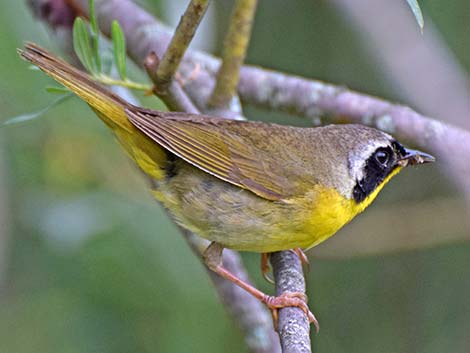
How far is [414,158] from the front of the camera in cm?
372

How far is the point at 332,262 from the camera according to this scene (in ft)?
19.3

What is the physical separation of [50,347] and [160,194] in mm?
1305

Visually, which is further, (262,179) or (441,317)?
Result: (441,317)

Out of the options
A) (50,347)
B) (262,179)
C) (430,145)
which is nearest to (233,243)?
(262,179)

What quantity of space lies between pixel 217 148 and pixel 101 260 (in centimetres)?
113

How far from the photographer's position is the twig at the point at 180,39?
2.96 m

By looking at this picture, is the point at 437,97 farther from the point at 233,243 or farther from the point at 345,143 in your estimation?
the point at 233,243

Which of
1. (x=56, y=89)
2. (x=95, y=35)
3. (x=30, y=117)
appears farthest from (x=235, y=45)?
(x=30, y=117)

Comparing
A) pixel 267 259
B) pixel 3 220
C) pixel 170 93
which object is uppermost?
pixel 170 93

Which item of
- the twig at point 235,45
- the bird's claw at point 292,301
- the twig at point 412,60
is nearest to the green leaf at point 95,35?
the twig at point 235,45

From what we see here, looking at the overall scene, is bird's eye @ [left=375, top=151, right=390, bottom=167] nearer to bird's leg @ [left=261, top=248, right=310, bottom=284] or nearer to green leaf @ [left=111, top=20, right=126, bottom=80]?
bird's leg @ [left=261, top=248, right=310, bottom=284]

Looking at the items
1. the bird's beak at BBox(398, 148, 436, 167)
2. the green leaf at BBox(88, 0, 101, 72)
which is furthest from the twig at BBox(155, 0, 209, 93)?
the bird's beak at BBox(398, 148, 436, 167)

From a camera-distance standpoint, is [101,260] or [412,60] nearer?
[101,260]

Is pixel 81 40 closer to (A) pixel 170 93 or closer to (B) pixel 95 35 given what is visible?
(B) pixel 95 35
